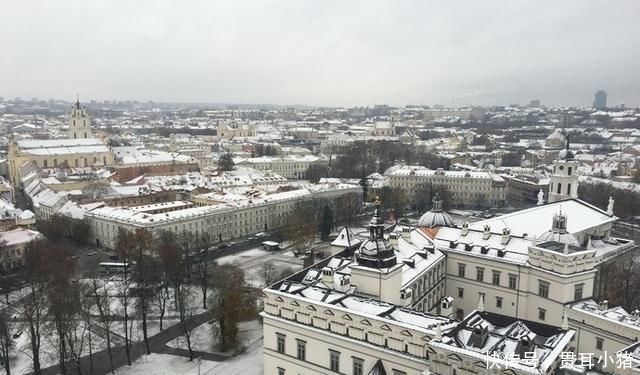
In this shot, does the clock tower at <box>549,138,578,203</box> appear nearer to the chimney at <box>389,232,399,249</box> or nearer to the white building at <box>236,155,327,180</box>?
the chimney at <box>389,232,399,249</box>

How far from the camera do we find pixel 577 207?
205 ft

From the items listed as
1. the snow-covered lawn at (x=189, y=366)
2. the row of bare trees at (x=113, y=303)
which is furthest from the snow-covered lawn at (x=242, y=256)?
the snow-covered lawn at (x=189, y=366)

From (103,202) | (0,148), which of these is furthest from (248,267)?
(0,148)

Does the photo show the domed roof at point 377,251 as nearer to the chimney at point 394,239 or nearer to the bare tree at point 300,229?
the chimney at point 394,239

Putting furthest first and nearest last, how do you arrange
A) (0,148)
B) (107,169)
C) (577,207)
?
1. (0,148)
2. (107,169)
3. (577,207)

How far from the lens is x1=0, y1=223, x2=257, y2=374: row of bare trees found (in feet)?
138

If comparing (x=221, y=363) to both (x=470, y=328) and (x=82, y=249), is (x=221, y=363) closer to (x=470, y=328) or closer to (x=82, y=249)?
(x=470, y=328)

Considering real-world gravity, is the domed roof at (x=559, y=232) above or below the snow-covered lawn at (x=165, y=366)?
above

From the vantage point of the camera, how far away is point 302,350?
118ft

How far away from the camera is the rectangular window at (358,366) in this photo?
33.2m

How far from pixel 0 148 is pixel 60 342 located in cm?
16552

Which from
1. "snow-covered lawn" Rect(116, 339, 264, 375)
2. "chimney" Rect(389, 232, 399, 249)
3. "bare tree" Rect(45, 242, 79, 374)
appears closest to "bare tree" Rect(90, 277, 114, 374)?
"bare tree" Rect(45, 242, 79, 374)

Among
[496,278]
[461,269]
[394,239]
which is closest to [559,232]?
[496,278]

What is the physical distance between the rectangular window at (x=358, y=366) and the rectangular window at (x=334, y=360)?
1.18 meters
